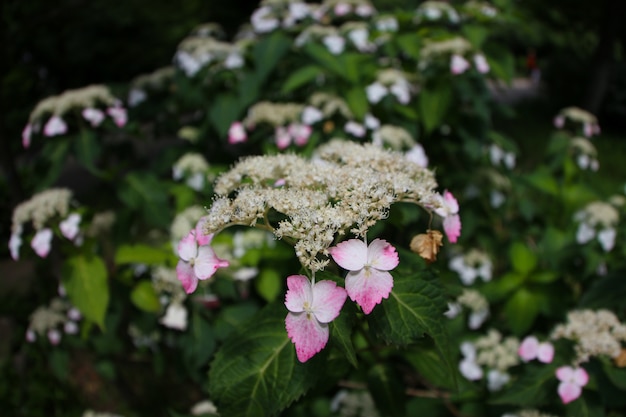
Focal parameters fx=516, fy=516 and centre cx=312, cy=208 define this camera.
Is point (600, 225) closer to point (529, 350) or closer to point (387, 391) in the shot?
point (529, 350)

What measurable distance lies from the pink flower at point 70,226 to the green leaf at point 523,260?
1.86 m

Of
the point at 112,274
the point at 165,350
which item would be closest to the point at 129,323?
the point at 165,350

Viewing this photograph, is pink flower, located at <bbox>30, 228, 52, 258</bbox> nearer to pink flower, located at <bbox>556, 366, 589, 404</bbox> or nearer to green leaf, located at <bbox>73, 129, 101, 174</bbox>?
green leaf, located at <bbox>73, 129, 101, 174</bbox>

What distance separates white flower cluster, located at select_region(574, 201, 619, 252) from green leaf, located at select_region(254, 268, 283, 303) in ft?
4.45

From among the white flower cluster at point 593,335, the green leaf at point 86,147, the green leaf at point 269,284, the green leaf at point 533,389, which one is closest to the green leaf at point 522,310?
the white flower cluster at point 593,335

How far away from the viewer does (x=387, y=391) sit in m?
1.31

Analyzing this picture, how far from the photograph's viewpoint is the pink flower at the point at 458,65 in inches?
92.0

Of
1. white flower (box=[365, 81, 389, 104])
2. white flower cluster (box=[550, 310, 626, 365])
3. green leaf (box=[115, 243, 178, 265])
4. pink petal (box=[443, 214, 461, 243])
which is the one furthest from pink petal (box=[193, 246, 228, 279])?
white flower (box=[365, 81, 389, 104])

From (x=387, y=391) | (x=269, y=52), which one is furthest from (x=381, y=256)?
(x=269, y=52)

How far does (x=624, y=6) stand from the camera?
7.86 metres

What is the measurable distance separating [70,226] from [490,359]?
153cm

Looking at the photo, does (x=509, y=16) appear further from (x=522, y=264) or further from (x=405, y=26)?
(x=522, y=264)

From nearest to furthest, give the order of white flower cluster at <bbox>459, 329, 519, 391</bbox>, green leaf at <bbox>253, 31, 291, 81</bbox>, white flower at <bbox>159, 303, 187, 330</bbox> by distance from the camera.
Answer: white flower cluster at <bbox>459, 329, 519, 391</bbox>, white flower at <bbox>159, 303, 187, 330</bbox>, green leaf at <bbox>253, 31, 291, 81</bbox>

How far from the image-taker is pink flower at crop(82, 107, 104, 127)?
2270 mm
